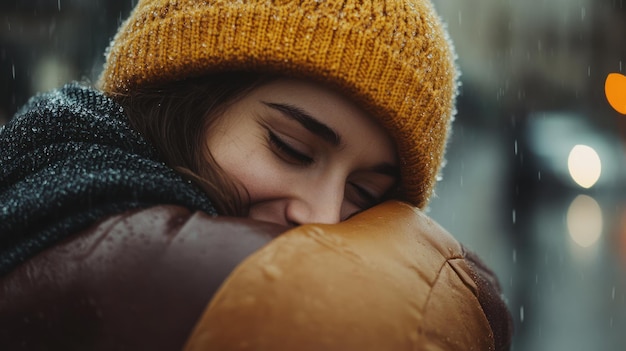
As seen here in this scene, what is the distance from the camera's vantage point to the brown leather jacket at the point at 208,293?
92 cm

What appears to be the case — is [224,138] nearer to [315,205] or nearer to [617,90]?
[315,205]

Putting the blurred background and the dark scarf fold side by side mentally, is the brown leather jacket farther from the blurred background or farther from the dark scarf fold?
the blurred background

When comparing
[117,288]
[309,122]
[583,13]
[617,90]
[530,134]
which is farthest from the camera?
[583,13]

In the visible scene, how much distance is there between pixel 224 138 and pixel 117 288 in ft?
2.22

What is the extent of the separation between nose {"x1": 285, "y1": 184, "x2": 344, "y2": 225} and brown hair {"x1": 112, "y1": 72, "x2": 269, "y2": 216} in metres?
0.13

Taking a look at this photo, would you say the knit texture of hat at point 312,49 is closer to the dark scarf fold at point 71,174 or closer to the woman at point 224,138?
the woman at point 224,138

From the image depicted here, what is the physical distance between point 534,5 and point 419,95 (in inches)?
531

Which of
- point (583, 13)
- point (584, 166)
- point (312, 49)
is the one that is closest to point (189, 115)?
point (312, 49)

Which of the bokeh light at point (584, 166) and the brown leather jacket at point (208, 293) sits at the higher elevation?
the brown leather jacket at point (208, 293)

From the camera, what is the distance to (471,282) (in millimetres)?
1369

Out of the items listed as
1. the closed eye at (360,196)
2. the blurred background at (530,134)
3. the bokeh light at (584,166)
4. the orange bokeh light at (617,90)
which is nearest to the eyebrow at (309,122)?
the closed eye at (360,196)

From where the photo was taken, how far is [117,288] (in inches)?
36.9

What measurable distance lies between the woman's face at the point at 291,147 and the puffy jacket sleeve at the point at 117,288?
507mm

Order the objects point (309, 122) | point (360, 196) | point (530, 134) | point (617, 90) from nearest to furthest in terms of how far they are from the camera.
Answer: point (309, 122) → point (360, 196) → point (617, 90) → point (530, 134)
